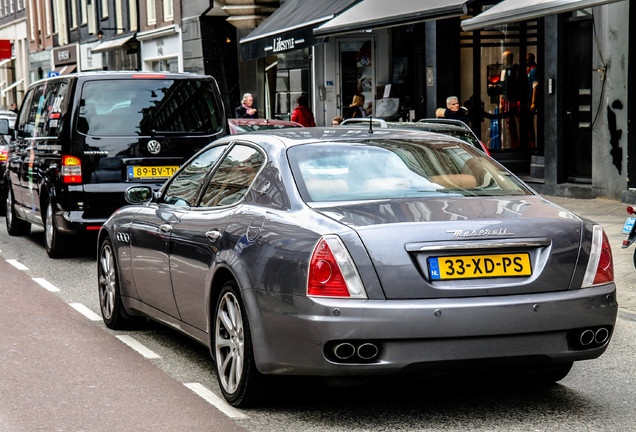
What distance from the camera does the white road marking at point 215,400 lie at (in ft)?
18.6

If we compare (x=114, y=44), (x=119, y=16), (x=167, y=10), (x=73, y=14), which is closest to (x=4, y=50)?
(x=114, y=44)

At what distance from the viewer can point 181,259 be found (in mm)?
6562

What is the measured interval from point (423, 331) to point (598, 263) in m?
1.06

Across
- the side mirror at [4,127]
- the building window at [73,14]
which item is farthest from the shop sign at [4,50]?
the side mirror at [4,127]

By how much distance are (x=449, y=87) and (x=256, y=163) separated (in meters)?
16.2

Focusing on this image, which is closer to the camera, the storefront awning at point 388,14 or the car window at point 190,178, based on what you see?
the car window at point 190,178

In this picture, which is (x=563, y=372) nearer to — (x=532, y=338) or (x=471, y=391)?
(x=471, y=391)

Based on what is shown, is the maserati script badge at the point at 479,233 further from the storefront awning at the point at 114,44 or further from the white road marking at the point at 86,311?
the storefront awning at the point at 114,44

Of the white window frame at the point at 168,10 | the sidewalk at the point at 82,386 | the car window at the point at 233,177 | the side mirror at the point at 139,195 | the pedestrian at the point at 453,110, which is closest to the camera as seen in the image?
the sidewalk at the point at 82,386

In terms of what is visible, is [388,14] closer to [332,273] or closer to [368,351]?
[332,273]

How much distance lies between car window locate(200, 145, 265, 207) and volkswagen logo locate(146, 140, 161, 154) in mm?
5588

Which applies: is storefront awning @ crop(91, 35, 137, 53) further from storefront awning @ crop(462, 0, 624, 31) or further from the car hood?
the car hood

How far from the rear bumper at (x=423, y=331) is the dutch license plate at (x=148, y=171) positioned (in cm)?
702

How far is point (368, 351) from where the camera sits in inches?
202
